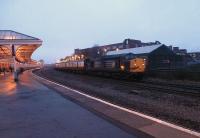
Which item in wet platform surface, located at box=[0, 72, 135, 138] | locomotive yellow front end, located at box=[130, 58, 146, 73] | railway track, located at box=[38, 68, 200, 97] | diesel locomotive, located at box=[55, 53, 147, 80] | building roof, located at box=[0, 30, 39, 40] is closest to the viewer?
wet platform surface, located at box=[0, 72, 135, 138]

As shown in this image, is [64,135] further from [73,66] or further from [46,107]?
[73,66]

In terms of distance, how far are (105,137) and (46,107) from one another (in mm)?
6012

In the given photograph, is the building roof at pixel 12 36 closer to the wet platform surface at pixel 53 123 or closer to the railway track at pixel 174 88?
the railway track at pixel 174 88

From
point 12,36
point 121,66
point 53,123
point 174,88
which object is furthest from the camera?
point 12,36

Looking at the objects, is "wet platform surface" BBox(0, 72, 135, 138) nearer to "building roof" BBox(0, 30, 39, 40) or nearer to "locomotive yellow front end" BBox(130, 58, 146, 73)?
"locomotive yellow front end" BBox(130, 58, 146, 73)

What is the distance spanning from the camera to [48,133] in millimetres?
8258

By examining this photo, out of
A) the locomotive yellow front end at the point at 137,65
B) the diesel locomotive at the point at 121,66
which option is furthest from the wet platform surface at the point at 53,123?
the diesel locomotive at the point at 121,66

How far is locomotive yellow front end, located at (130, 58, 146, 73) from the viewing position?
32400 mm

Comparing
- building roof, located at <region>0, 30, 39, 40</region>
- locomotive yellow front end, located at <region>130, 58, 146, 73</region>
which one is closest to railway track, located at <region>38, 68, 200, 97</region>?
locomotive yellow front end, located at <region>130, 58, 146, 73</region>

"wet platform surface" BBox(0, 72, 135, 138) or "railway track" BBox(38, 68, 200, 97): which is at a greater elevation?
"wet platform surface" BBox(0, 72, 135, 138)

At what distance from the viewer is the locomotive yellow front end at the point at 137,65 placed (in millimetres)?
32400

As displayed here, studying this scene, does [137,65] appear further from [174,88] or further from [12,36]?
[12,36]

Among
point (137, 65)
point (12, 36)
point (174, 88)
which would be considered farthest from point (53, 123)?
point (12, 36)

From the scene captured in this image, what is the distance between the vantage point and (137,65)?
32812 millimetres
